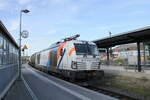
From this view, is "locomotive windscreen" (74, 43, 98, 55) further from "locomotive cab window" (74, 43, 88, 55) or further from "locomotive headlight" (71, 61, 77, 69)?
"locomotive headlight" (71, 61, 77, 69)

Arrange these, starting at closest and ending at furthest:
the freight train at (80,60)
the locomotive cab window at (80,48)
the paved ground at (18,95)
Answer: the paved ground at (18,95), the freight train at (80,60), the locomotive cab window at (80,48)

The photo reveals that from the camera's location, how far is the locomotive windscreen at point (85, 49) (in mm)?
14127

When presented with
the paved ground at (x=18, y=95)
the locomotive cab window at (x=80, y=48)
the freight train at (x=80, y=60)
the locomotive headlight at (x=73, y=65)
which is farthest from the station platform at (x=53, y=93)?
the locomotive cab window at (x=80, y=48)

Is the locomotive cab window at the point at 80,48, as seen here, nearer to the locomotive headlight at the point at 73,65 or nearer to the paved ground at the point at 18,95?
the locomotive headlight at the point at 73,65

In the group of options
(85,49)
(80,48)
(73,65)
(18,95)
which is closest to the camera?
(18,95)

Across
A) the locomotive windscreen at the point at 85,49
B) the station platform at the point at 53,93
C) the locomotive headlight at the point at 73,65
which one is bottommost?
the station platform at the point at 53,93

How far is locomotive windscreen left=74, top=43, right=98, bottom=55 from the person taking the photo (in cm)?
1413

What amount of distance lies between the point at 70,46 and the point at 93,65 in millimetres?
2152

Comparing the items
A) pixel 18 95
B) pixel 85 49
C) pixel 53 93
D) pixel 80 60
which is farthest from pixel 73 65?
pixel 18 95

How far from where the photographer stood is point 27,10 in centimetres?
1761

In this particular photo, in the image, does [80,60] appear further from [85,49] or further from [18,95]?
[18,95]

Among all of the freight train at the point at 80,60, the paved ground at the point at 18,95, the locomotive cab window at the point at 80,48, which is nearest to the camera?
the paved ground at the point at 18,95

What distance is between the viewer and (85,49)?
47.5 feet

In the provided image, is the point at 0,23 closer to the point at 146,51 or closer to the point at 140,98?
the point at 140,98
